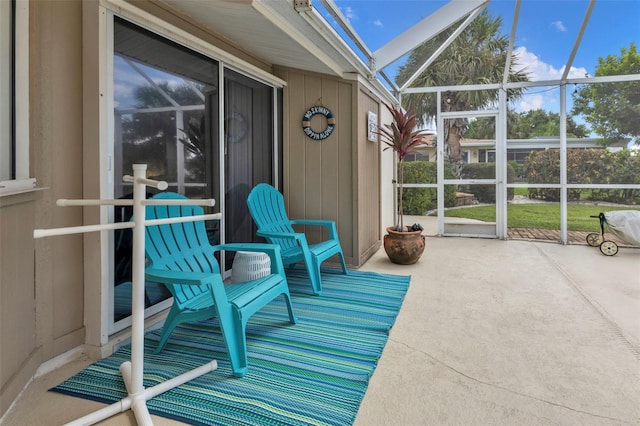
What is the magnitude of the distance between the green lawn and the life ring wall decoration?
127 inches

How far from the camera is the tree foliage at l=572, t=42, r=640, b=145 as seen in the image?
5406 millimetres

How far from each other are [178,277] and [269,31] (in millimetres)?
2119

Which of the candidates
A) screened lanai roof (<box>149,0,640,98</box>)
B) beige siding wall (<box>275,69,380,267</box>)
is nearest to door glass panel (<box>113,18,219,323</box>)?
screened lanai roof (<box>149,0,640,98</box>)

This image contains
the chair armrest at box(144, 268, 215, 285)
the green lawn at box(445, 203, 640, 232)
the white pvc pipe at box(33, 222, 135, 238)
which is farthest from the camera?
the green lawn at box(445, 203, 640, 232)

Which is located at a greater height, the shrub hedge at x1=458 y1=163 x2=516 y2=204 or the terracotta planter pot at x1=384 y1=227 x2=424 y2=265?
the shrub hedge at x1=458 y1=163 x2=516 y2=204

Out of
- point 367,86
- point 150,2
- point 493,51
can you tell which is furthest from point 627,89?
point 150,2

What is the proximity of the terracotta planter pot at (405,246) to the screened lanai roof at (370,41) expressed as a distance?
2.00 m

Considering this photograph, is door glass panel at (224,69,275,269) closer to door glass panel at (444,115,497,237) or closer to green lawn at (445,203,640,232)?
door glass panel at (444,115,497,237)

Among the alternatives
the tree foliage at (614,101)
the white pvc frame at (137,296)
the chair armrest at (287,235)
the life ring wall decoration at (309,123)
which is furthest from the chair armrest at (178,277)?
the tree foliage at (614,101)

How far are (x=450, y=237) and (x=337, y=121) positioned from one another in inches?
132

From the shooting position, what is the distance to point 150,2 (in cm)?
253

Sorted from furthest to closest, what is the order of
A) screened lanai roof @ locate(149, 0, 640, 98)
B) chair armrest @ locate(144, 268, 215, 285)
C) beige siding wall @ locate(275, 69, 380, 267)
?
beige siding wall @ locate(275, 69, 380, 267) < screened lanai roof @ locate(149, 0, 640, 98) < chair armrest @ locate(144, 268, 215, 285)

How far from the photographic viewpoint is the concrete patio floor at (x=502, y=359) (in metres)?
1.64

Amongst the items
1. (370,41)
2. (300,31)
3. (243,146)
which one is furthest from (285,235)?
(370,41)
